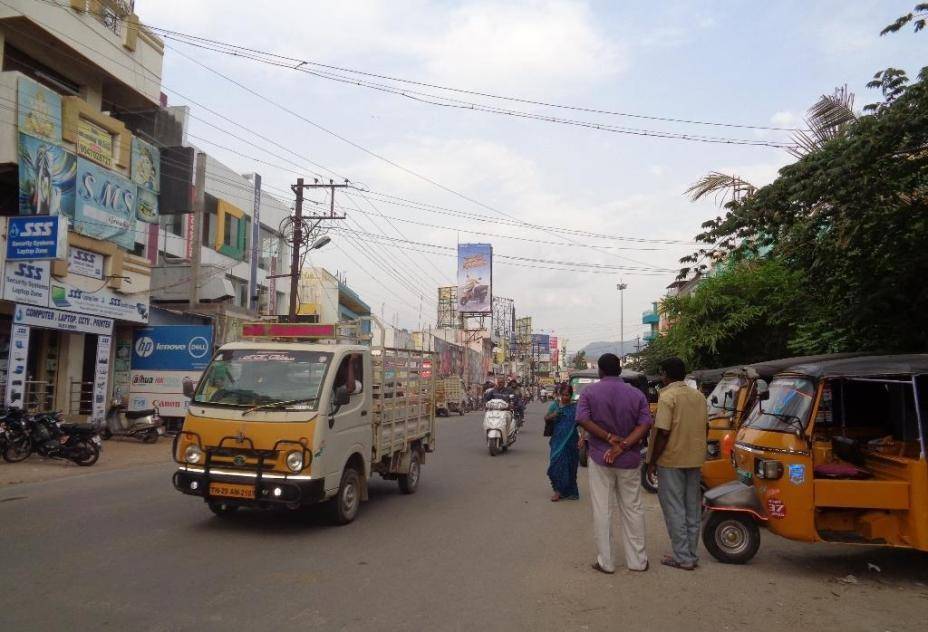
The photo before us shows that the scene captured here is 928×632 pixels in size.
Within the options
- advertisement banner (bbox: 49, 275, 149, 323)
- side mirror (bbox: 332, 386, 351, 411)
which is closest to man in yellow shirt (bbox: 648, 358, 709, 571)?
side mirror (bbox: 332, 386, 351, 411)

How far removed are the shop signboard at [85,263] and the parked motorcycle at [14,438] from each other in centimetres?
538

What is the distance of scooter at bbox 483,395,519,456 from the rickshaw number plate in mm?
9745

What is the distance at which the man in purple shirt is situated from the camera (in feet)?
19.3

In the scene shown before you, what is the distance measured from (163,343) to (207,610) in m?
17.7

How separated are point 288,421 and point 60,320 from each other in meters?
12.9

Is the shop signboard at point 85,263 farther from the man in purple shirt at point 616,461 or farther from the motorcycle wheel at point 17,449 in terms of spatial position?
the man in purple shirt at point 616,461

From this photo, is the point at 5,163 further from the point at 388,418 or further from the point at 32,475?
the point at 388,418

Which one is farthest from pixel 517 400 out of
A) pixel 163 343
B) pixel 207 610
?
pixel 207 610

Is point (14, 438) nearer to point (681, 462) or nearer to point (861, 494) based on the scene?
point (681, 462)

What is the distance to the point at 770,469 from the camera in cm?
613

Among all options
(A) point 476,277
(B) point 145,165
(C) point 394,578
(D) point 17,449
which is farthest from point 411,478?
(A) point 476,277

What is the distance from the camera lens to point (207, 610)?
475 centimetres

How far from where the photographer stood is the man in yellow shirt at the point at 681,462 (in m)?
6.04

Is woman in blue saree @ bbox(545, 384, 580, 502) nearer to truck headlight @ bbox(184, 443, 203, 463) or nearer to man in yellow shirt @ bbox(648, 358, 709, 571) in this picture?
man in yellow shirt @ bbox(648, 358, 709, 571)
